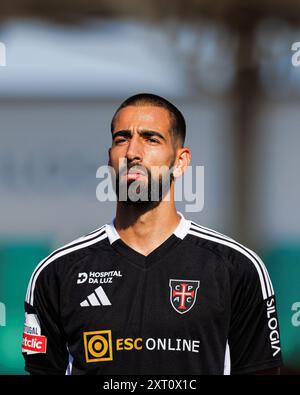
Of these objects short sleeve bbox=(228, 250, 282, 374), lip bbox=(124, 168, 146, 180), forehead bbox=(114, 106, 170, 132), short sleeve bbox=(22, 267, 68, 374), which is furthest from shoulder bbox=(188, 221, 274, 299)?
short sleeve bbox=(22, 267, 68, 374)

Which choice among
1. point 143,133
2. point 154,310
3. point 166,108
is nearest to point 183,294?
point 154,310

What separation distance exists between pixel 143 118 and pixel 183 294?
788 millimetres

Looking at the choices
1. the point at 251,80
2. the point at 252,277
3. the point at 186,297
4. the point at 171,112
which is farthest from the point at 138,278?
the point at 251,80

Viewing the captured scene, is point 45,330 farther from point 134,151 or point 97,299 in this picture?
point 134,151

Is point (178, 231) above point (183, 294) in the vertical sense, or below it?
above

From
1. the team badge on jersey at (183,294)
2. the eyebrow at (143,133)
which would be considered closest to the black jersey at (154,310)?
the team badge on jersey at (183,294)

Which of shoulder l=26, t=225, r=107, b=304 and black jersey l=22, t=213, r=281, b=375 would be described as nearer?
black jersey l=22, t=213, r=281, b=375

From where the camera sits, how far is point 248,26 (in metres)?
3.92

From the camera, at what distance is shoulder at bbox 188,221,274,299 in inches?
100

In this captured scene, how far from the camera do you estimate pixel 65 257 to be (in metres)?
2.65

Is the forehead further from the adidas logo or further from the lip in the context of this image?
the adidas logo

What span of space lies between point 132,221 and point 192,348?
61 centimetres

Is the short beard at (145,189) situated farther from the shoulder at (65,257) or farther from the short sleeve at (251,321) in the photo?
the short sleeve at (251,321)

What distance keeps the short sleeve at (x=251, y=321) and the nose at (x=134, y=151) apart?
0.61 meters
